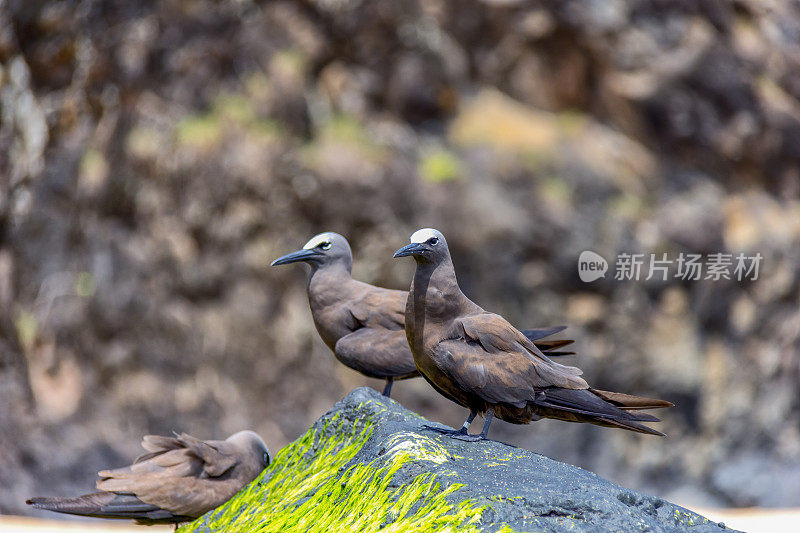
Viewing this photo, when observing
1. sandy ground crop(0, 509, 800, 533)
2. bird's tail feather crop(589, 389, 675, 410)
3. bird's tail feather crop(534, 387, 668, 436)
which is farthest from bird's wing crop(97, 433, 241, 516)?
sandy ground crop(0, 509, 800, 533)

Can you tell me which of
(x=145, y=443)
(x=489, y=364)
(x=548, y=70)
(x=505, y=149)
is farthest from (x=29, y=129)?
(x=489, y=364)

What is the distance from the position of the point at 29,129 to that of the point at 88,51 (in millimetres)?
1433

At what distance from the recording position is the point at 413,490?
2.81 meters

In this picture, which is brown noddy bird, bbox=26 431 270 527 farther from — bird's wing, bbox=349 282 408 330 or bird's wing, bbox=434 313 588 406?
bird's wing, bbox=434 313 588 406

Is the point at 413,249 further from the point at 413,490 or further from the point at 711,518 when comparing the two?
the point at 711,518

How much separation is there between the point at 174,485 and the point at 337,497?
4.46 ft

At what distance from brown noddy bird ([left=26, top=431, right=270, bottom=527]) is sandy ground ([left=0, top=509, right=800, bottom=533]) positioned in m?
6.21

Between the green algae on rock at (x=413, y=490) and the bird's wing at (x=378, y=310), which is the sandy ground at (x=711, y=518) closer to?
the bird's wing at (x=378, y=310)

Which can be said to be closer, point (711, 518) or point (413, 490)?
point (413, 490)

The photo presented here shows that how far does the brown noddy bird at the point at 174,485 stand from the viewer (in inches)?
159

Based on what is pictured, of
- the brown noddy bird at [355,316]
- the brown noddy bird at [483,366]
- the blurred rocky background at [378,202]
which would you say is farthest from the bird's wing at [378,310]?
the blurred rocky background at [378,202]

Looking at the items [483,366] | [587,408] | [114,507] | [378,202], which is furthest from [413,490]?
[378,202]

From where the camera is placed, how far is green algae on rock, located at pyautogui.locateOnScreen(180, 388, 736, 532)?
8.45 feet

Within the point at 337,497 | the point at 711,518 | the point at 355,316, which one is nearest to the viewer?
the point at 337,497
